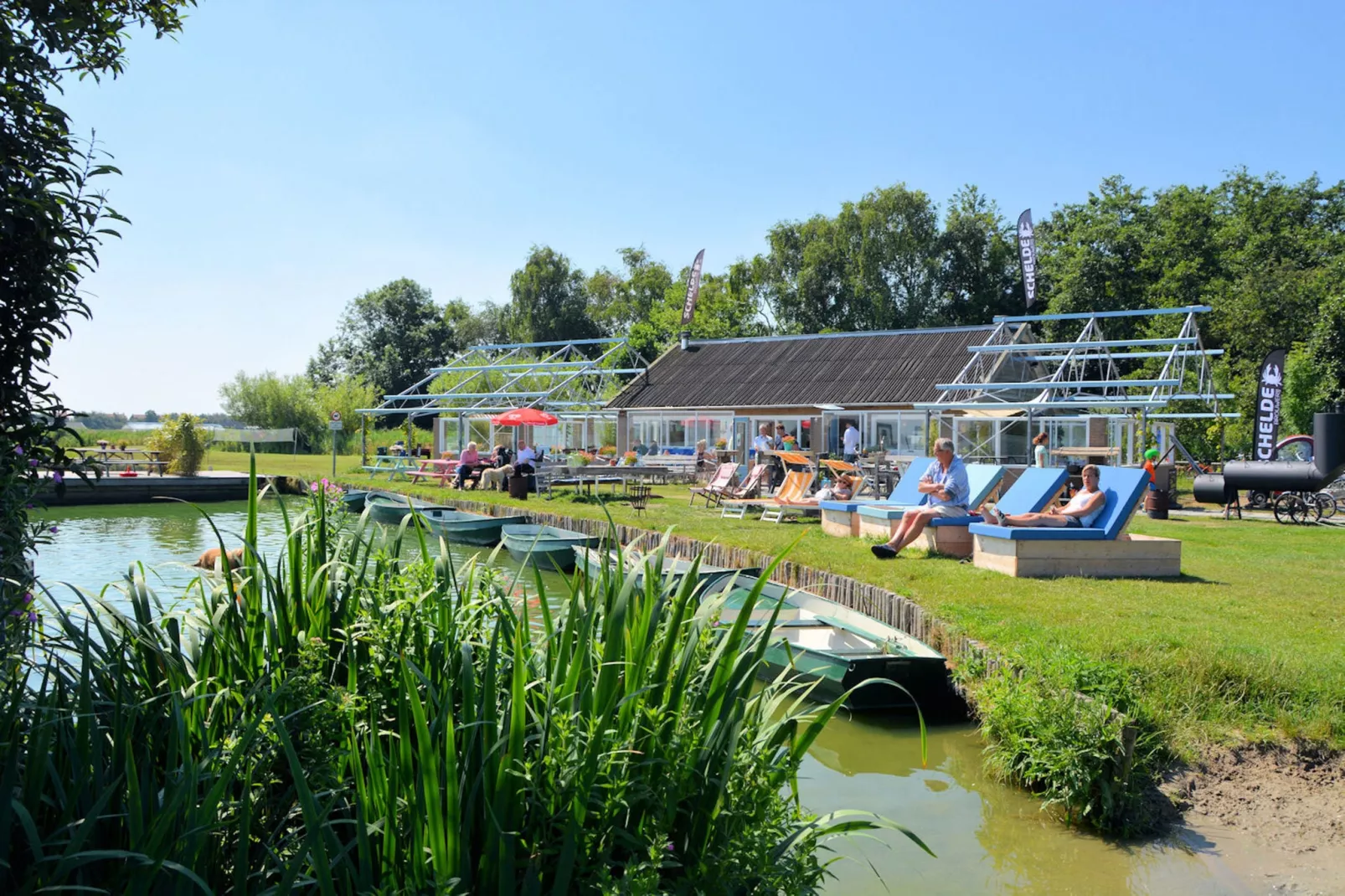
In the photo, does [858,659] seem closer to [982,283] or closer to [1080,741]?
[1080,741]

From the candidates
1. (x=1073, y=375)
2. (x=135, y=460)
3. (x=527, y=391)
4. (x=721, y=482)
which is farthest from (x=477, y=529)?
(x=135, y=460)

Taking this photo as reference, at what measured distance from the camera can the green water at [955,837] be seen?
5.19m

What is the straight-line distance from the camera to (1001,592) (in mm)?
9359

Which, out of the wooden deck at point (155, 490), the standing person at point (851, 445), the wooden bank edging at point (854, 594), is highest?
the standing person at point (851, 445)

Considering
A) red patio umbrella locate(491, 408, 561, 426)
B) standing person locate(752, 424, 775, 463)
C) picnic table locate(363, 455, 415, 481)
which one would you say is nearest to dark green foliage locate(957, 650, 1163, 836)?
standing person locate(752, 424, 775, 463)

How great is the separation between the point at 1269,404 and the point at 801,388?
53.3 feet

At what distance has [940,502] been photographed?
40.1 feet

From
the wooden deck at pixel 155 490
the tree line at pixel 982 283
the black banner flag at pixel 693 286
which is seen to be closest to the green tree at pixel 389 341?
the tree line at pixel 982 283

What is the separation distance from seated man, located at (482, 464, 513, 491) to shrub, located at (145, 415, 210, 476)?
11.0m

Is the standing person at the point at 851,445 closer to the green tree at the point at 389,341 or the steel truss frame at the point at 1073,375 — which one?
the steel truss frame at the point at 1073,375

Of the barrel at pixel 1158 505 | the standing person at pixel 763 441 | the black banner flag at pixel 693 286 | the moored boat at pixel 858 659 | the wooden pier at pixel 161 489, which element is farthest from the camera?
the black banner flag at pixel 693 286

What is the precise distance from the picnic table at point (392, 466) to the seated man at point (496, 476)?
5.38 metres

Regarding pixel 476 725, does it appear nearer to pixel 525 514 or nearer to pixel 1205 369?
pixel 525 514

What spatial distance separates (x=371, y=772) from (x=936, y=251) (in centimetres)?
5145
